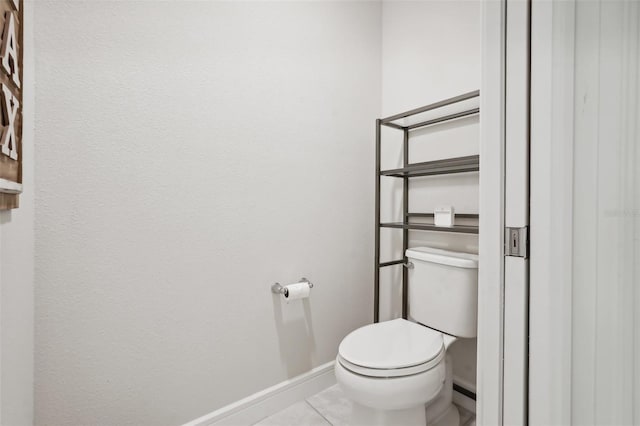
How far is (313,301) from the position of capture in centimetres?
168

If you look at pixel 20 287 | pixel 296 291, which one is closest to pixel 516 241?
pixel 296 291

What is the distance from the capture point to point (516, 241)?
71cm

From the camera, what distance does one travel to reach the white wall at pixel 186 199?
1034 mm

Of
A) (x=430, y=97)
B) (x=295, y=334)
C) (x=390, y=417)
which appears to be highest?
(x=430, y=97)

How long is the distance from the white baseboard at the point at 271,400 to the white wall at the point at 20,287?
0.66 meters

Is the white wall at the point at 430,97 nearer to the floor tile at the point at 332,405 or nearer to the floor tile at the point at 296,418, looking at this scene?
the floor tile at the point at 332,405

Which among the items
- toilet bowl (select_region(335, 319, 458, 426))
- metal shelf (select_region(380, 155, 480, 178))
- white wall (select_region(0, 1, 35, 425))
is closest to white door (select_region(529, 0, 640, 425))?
toilet bowl (select_region(335, 319, 458, 426))

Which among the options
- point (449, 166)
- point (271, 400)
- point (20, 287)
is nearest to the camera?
point (20, 287)

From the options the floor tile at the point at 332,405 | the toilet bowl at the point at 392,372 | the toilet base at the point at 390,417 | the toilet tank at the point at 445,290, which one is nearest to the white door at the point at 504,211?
the toilet bowl at the point at 392,372

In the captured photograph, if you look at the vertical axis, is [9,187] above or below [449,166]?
below

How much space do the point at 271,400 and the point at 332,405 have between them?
31cm

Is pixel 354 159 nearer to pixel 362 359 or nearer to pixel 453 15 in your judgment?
pixel 453 15

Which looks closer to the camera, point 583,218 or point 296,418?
point 583,218

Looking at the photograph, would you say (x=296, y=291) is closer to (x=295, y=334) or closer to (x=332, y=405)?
(x=295, y=334)
